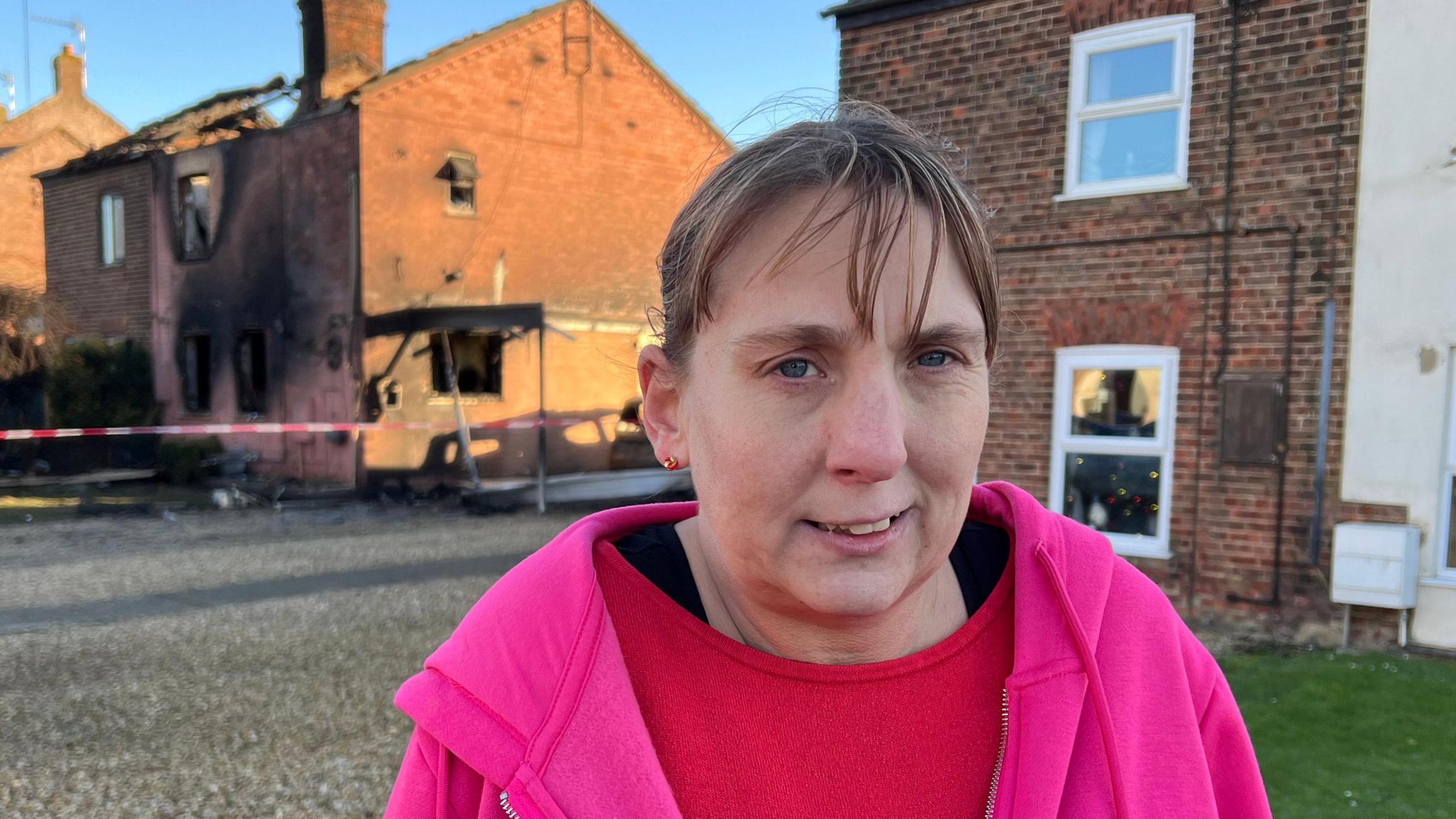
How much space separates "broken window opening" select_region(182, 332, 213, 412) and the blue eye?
20.4 metres

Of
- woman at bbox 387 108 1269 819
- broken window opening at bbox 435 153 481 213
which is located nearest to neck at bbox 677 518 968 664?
woman at bbox 387 108 1269 819

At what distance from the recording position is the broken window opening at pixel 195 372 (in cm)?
1877

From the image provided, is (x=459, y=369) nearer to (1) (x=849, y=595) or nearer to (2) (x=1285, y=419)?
(2) (x=1285, y=419)

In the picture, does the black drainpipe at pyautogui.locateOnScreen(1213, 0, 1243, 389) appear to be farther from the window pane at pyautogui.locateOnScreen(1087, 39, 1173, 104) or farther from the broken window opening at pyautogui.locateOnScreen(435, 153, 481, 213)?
the broken window opening at pyautogui.locateOnScreen(435, 153, 481, 213)

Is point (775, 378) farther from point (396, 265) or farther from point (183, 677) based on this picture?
point (396, 265)

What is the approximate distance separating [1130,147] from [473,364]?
12.4 m

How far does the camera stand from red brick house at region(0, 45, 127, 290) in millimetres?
26906

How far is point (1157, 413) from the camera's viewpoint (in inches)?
281

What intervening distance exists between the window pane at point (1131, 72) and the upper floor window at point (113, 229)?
65.9 ft

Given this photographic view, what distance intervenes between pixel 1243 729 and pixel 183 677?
621 centimetres

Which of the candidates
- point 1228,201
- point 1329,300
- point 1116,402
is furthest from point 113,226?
point 1329,300

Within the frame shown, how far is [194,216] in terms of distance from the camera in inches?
742

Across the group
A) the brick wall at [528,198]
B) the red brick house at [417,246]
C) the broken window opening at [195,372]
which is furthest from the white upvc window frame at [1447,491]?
the broken window opening at [195,372]

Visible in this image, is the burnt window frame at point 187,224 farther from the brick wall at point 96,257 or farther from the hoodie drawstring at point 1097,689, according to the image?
the hoodie drawstring at point 1097,689
